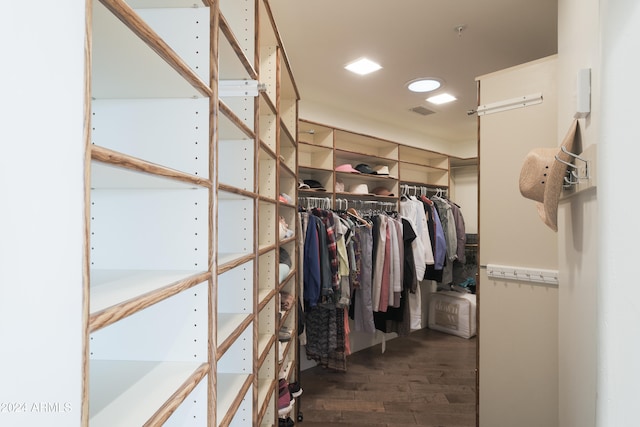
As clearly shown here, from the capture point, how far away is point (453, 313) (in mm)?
4156

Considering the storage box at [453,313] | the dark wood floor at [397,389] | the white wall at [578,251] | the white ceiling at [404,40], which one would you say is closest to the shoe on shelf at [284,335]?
the dark wood floor at [397,389]

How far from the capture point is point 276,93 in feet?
5.86

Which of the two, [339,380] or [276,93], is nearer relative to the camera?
[276,93]

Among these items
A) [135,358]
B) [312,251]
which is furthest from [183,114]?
[312,251]

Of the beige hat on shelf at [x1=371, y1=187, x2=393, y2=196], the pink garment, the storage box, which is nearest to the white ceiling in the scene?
the beige hat on shelf at [x1=371, y1=187, x2=393, y2=196]

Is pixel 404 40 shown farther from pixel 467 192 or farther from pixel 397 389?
pixel 467 192

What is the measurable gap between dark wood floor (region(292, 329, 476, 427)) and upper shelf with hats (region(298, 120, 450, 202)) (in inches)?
66.8

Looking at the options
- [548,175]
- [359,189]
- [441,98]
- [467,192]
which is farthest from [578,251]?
[467,192]

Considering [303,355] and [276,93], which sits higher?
[276,93]

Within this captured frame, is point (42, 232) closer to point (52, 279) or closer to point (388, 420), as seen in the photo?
point (52, 279)

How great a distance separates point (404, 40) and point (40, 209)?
2.33 m

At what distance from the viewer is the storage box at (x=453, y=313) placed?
4023mm

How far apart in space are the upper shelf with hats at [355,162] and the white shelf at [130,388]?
2.35 metres

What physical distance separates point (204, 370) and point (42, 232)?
52 centimetres
